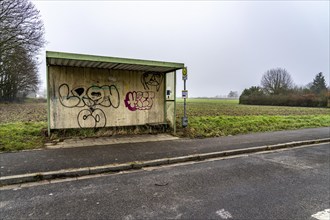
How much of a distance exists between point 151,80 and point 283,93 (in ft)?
174

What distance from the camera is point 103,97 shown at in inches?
326

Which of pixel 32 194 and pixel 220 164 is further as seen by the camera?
pixel 220 164

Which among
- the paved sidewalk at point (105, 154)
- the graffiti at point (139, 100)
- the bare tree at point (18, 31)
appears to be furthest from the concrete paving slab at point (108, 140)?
the bare tree at point (18, 31)

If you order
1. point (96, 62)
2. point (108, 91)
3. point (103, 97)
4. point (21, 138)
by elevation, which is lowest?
point (21, 138)

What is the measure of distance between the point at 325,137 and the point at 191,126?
5.81 meters

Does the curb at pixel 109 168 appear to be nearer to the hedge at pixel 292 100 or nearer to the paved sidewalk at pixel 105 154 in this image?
the paved sidewalk at pixel 105 154

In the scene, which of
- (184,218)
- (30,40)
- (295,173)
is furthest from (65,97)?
(30,40)

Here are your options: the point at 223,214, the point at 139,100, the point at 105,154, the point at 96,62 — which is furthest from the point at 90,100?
the point at 223,214

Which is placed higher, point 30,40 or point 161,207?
point 30,40

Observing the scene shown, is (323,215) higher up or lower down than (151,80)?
lower down

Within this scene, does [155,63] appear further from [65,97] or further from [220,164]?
[220,164]

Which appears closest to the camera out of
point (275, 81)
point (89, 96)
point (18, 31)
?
point (89, 96)

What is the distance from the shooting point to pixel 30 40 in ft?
66.7

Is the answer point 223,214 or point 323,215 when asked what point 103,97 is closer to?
point 223,214
